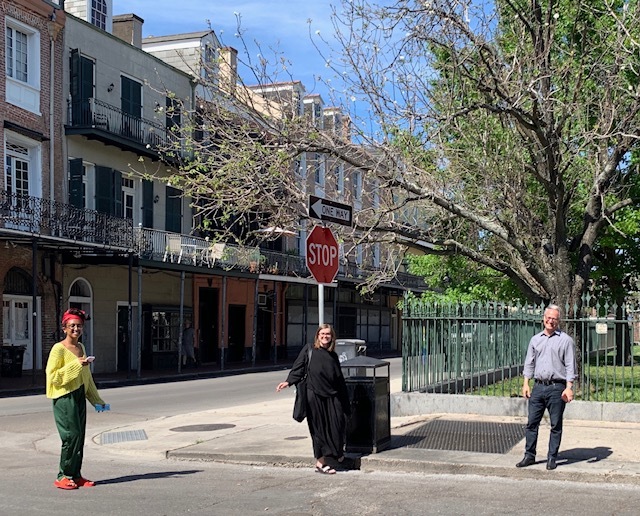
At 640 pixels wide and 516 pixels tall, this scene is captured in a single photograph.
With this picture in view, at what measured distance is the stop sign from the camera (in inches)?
396

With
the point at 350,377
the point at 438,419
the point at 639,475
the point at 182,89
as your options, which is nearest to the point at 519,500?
the point at 639,475

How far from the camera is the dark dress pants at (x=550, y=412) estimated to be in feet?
29.1

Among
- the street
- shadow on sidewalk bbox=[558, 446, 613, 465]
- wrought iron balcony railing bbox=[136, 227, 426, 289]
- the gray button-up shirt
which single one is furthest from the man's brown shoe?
wrought iron balcony railing bbox=[136, 227, 426, 289]

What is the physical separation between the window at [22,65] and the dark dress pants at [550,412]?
794 inches

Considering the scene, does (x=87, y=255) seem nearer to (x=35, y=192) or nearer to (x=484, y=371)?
(x=35, y=192)

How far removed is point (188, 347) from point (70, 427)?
949 inches

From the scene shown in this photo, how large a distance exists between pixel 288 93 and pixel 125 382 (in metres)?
12.8

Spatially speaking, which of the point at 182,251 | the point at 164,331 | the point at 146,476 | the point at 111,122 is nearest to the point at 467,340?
the point at 146,476

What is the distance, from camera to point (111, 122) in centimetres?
2870

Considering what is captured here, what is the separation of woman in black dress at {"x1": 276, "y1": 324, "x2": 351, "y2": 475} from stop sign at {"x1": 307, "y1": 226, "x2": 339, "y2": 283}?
111cm

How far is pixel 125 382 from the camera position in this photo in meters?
24.9

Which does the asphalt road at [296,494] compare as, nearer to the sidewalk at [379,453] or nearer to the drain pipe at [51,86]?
the sidewalk at [379,453]

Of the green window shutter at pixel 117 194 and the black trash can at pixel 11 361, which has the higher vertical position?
the green window shutter at pixel 117 194

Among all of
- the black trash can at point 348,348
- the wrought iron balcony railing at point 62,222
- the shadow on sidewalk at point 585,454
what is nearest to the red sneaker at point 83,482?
the shadow on sidewalk at point 585,454
